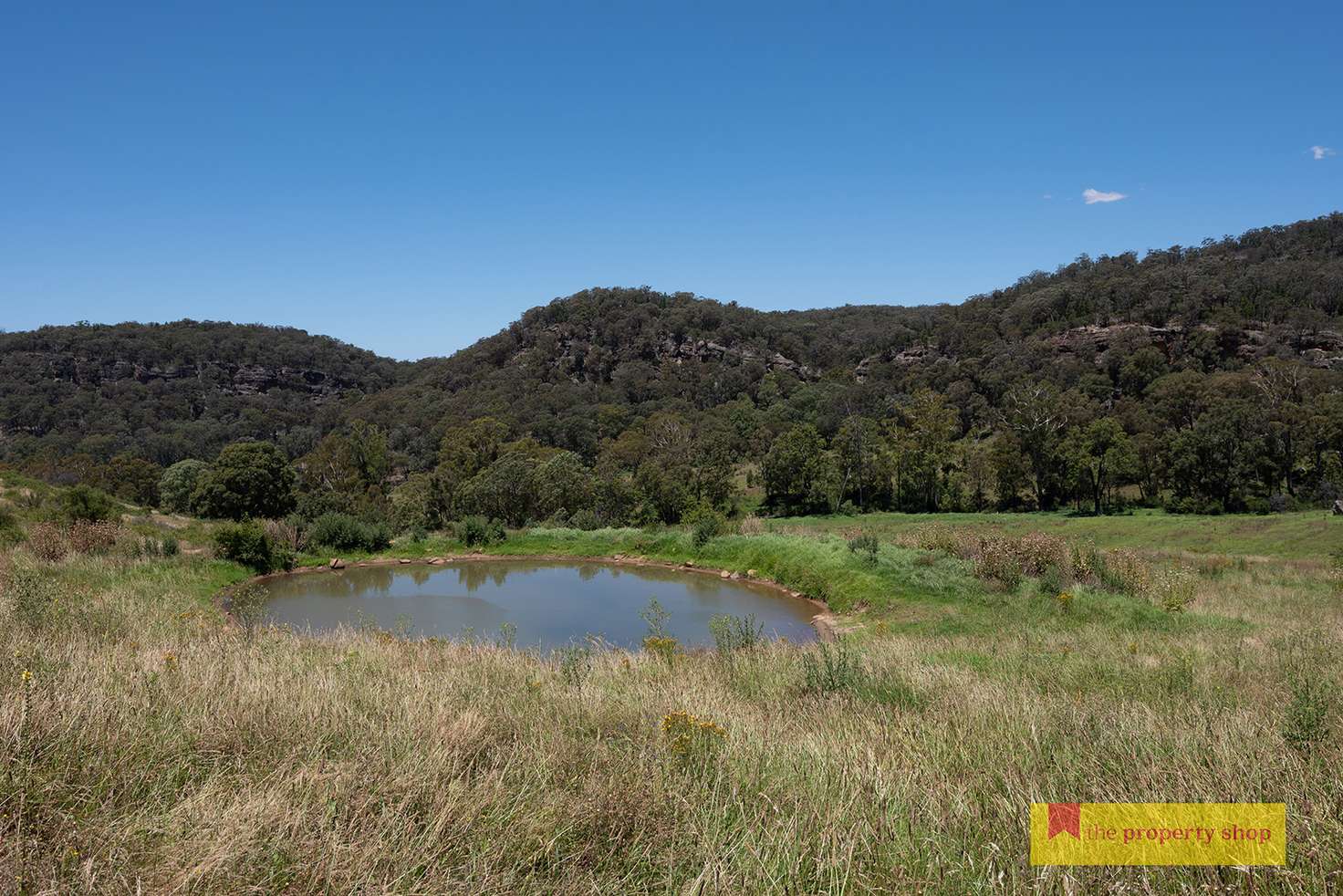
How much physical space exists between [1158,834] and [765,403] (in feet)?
263

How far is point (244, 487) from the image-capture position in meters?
30.9

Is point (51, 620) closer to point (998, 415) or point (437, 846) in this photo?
point (437, 846)

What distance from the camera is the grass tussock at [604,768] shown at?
2.16m

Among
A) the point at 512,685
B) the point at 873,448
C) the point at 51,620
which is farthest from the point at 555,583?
the point at 873,448

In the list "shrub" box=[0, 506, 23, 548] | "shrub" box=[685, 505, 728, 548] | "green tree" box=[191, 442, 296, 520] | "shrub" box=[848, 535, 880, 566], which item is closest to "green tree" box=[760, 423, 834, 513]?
"shrub" box=[685, 505, 728, 548]

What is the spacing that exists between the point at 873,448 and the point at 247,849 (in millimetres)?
45912

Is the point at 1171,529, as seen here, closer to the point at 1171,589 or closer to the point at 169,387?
the point at 1171,589

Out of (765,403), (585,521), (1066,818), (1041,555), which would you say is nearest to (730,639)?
(1066,818)

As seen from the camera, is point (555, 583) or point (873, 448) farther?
point (873, 448)

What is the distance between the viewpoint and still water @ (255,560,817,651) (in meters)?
14.9

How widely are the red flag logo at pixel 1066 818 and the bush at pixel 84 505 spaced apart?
2334cm

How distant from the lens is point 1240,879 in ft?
6.64

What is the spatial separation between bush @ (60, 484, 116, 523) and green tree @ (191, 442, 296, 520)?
1025cm

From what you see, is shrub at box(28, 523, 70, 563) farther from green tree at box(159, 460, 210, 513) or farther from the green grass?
green tree at box(159, 460, 210, 513)
